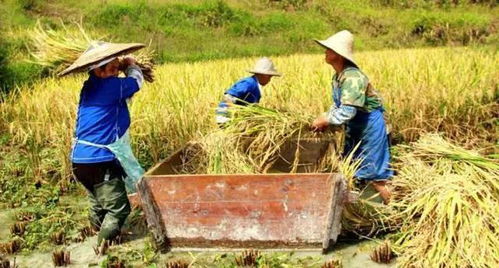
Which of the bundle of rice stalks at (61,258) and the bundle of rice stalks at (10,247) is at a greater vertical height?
the bundle of rice stalks at (61,258)

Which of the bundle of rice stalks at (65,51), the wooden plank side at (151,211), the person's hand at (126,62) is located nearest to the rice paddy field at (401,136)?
the wooden plank side at (151,211)

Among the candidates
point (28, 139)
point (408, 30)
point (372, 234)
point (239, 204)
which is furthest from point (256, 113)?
point (408, 30)

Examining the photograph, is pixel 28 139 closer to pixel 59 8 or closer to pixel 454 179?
pixel 454 179

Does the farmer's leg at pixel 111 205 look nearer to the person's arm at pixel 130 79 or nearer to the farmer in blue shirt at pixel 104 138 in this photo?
the farmer in blue shirt at pixel 104 138

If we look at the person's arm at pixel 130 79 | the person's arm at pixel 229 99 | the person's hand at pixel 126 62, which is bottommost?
the person's arm at pixel 229 99

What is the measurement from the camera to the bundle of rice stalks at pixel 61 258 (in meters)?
3.61

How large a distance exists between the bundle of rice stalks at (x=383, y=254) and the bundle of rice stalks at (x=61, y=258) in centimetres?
180

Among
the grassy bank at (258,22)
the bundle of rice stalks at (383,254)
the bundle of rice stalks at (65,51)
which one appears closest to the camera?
the bundle of rice stalks at (383,254)

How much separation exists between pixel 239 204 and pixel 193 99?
264cm

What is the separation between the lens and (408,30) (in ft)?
69.7

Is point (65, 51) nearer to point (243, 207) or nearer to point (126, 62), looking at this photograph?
point (126, 62)

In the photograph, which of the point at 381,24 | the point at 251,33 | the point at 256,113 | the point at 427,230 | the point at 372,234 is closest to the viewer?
the point at 427,230

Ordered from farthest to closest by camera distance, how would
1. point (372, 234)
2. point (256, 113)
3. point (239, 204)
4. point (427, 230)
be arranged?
point (256, 113) → point (372, 234) → point (239, 204) → point (427, 230)

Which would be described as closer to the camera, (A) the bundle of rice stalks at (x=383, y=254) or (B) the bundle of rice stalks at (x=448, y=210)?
(B) the bundle of rice stalks at (x=448, y=210)
